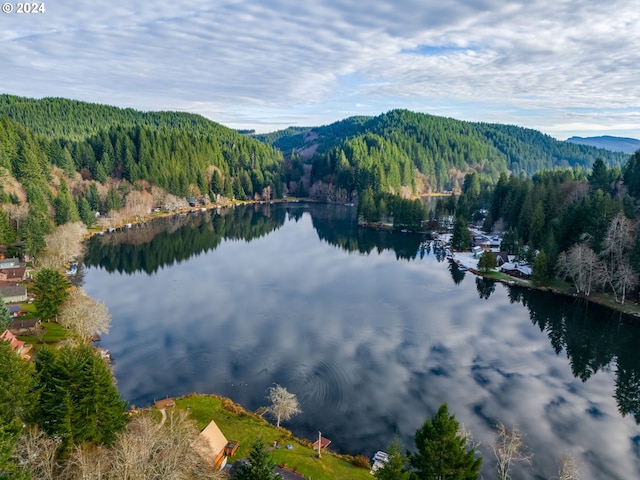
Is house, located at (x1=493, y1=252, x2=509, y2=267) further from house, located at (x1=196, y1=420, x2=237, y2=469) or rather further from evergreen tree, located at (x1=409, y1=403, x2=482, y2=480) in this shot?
house, located at (x1=196, y1=420, x2=237, y2=469)

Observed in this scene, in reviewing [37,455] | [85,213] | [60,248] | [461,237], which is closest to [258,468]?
[37,455]

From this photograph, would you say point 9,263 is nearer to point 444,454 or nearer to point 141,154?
point 444,454

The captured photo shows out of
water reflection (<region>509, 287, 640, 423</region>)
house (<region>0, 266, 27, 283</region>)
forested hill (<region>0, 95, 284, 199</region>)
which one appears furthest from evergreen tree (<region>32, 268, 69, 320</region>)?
forested hill (<region>0, 95, 284, 199</region>)

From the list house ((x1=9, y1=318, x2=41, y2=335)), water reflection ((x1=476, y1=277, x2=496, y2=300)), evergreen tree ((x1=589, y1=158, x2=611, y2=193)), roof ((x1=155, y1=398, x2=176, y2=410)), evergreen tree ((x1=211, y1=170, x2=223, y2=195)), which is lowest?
roof ((x1=155, y1=398, x2=176, y2=410))

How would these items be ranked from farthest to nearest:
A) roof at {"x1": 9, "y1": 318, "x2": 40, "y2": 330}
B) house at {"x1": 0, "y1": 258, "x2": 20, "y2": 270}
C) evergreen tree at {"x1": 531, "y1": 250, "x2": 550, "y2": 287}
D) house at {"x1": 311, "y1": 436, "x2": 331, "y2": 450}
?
house at {"x1": 0, "y1": 258, "x2": 20, "y2": 270} < evergreen tree at {"x1": 531, "y1": 250, "x2": 550, "y2": 287} < roof at {"x1": 9, "y1": 318, "x2": 40, "y2": 330} < house at {"x1": 311, "y1": 436, "x2": 331, "y2": 450}

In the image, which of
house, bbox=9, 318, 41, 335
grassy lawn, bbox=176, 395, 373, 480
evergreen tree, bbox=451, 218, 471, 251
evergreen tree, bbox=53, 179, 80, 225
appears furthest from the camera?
evergreen tree, bbox=451, 218, 471, 251

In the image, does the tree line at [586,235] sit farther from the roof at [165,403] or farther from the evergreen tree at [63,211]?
the evergreen tree at [63,211]

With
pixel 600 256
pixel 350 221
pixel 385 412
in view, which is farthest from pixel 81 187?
pixel 600 256

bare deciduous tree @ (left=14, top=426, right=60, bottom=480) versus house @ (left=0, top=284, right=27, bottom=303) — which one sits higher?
bare deciduous tree @ (left=14, top=426, right=60, bottom=480)

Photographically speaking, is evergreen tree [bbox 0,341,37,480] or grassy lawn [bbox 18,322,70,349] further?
grassy lawn [bbox 18,322,70,349]
